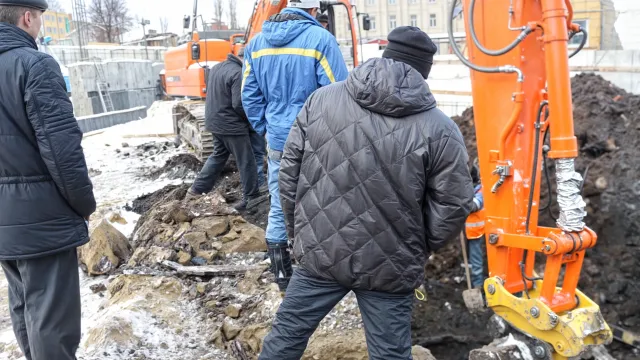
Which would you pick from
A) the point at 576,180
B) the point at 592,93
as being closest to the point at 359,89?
the point at 576,180

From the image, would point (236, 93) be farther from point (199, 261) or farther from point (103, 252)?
point (103, 252)

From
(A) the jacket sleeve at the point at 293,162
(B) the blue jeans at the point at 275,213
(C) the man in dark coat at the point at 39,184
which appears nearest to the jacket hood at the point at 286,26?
(B) the blue jeans at the point at 275,213

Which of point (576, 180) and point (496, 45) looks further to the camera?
point (496, 45)

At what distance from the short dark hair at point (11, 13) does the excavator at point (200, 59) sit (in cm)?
498

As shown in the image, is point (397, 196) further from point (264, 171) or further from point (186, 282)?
point (264, 171)

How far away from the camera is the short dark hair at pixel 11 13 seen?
2.65 metres

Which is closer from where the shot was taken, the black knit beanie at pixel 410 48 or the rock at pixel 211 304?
the black knit beanie at pixel 410 48

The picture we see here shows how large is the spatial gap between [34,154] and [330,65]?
1931 millimetres

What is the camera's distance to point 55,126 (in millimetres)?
2631

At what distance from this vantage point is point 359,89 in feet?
7.64

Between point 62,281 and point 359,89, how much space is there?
5.77 ft

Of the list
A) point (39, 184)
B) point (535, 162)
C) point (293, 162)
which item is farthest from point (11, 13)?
point (535, 162)

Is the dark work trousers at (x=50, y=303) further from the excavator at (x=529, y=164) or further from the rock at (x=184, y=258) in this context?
the excavator at (x=529, y=164)

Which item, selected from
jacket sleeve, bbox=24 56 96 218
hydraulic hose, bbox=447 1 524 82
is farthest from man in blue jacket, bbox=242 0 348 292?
jacket sleeve, bbox=24 56 96 218
